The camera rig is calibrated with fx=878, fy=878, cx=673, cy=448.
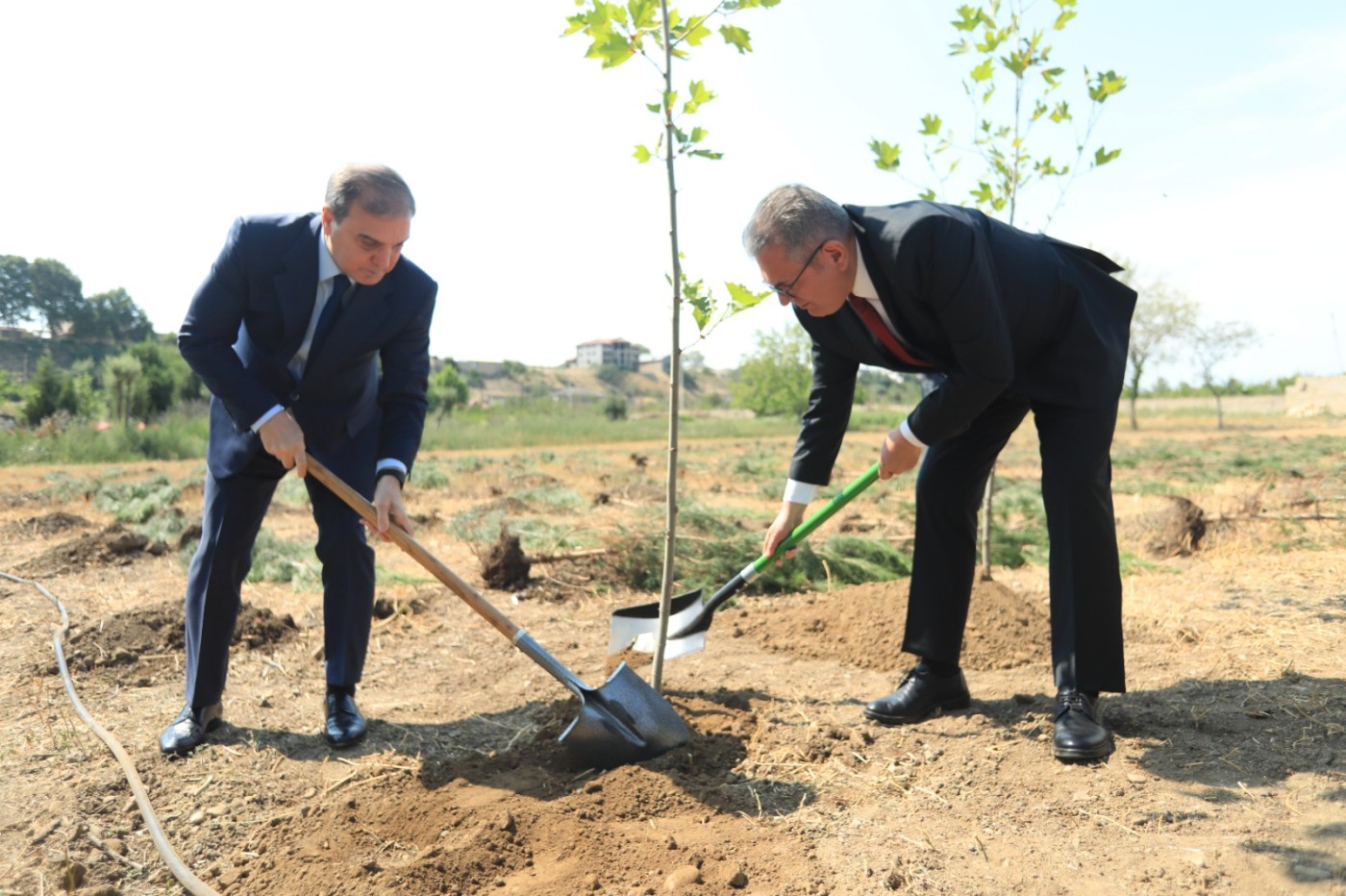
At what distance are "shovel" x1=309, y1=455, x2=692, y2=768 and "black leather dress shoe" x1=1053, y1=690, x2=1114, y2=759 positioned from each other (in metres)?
1.15

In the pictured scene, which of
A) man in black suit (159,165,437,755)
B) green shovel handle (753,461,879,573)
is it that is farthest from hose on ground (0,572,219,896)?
green shovel handle (753,461,879,573)

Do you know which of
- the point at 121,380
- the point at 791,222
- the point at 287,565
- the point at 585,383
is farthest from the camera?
the point at 585,383

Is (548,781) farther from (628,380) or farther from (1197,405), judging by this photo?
(628,380)

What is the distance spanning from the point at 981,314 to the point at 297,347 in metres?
2.22

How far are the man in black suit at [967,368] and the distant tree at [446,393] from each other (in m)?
32.5

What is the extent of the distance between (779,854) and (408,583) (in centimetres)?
405

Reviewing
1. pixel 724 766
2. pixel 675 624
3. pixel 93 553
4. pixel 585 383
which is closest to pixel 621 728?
pixel 724 766

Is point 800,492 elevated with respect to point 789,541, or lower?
elevated

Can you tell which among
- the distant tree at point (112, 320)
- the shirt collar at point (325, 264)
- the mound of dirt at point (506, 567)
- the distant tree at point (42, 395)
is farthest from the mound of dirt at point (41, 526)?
the distant tree at point (112, 320)

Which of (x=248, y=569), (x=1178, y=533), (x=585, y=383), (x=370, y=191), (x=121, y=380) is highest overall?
(x=585, y=383)

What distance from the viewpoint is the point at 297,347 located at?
3.01 m

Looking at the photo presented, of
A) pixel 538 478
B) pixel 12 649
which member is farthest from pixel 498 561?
pixel 538 478

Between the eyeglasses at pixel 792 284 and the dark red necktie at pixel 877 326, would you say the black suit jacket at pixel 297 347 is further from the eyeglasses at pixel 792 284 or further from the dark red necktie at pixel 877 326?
the dark red necktie at pixel 877 326

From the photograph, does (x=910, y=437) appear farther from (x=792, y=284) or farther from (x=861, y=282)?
(x=792, y=284)
